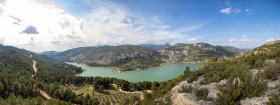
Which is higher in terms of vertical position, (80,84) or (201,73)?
(201,73)

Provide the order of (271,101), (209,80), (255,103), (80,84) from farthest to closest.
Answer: (80,84)
(209,80)
(255,103)
(271,101)

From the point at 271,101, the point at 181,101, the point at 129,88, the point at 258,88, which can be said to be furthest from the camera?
the point at 129,88

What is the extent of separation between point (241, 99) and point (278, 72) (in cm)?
800

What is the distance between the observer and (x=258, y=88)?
459 inches

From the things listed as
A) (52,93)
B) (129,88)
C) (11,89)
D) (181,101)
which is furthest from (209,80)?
(11,89)

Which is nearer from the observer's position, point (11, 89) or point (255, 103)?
point (255, 103)

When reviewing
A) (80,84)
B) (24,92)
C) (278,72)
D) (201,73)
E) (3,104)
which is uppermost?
(278,72)

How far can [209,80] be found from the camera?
20.5m

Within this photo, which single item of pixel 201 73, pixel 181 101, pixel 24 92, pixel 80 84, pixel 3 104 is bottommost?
pixel 80 84

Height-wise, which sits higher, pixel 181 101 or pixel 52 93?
pixel 181 101

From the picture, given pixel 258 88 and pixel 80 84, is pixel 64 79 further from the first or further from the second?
pixel 258 88

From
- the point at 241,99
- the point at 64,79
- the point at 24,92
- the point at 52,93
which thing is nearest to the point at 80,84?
the point at 64,79

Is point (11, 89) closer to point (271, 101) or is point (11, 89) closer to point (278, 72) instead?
point (271, 101)

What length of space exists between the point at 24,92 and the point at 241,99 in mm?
67931
